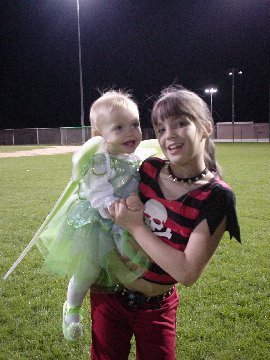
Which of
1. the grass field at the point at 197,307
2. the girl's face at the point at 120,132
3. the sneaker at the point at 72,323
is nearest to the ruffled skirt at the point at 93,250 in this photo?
the sneaker at the point at 72,323

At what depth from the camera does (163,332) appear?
6.39 feet

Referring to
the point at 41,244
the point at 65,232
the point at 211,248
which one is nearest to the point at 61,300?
the point at 41,244

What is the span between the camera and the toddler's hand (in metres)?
1.78

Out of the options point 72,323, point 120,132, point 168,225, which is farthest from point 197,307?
point 168,225

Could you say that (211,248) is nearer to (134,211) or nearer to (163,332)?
(134,211)

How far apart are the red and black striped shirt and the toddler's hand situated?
2.7 inches

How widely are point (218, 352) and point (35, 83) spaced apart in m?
49.3

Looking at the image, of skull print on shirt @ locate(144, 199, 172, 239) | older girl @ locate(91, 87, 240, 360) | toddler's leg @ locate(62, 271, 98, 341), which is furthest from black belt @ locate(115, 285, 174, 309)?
skull print on shirt @ locate(144, 199, 172, 239)

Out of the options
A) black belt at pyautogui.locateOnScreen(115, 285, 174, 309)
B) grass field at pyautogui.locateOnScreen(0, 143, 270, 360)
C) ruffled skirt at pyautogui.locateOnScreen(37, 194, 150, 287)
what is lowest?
grass field at pyautogui.locateOnScreen(0, 143, 270, 360)

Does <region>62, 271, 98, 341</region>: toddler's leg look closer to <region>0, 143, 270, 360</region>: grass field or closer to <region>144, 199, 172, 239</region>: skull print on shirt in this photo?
<region>144, 199, 172, 239</region>: skull print on shirt

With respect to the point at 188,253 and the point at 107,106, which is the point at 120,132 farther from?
the point at 188,253

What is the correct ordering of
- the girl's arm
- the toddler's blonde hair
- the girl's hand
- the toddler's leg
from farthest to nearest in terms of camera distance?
the toddler's blonde hair, the toddler's leg, the girl's hand, the girl's arm

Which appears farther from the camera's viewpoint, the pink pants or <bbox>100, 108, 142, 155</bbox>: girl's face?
<bbox>100, 108, 142, 155</bbox>: girl's face

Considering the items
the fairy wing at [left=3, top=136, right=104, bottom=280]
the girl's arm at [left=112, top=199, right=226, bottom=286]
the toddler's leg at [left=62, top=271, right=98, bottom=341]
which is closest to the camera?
the girl's arm at [left=112, top=199, right=226, bottom=286]
